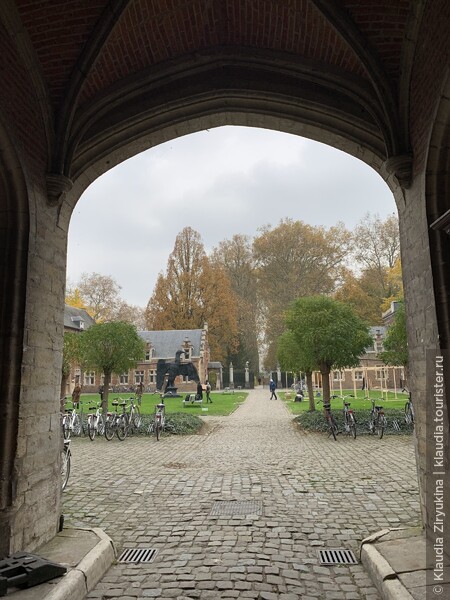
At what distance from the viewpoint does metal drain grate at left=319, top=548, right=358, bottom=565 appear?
3.92 m

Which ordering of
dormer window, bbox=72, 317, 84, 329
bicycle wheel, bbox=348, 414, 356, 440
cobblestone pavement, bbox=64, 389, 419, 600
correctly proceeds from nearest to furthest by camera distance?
cobblestone pavement, bbox=64, 389, 419, 600 < bicycle wheel, bbox=348, 414, 356, 440 < dormer window, bbox=72, 317, 84, 329

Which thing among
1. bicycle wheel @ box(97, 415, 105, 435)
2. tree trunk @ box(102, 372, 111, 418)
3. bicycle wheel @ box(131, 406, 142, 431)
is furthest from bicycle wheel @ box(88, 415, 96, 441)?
bicycle wheel @ box(131, 406, 142, 431)

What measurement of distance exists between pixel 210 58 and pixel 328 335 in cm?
964

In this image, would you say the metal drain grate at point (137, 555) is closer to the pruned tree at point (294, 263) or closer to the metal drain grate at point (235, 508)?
the metal drain grate at point (235, 508)

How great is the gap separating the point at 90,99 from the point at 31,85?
0.77 metres

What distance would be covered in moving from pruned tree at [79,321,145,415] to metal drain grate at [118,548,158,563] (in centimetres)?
934

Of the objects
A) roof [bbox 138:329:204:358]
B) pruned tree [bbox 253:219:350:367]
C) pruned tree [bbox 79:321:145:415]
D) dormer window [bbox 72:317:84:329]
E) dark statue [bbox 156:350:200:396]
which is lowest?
dark statue [bbox 156:350:200:396]

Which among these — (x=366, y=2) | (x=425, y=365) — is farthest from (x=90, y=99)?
(x=425, y=365)

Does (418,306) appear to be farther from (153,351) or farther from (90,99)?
(153,351)

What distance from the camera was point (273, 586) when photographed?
344 cm

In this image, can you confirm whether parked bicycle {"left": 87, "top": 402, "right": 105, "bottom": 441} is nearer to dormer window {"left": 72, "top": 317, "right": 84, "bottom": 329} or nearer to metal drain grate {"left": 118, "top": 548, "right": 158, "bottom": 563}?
metal drain grate {"left": 118, "top": 548, "right": 158, "bottom": 563}

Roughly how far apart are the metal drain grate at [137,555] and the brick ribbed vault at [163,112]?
755mm

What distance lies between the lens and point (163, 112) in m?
5.29

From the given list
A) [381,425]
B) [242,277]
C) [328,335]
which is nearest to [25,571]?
[381,425]
